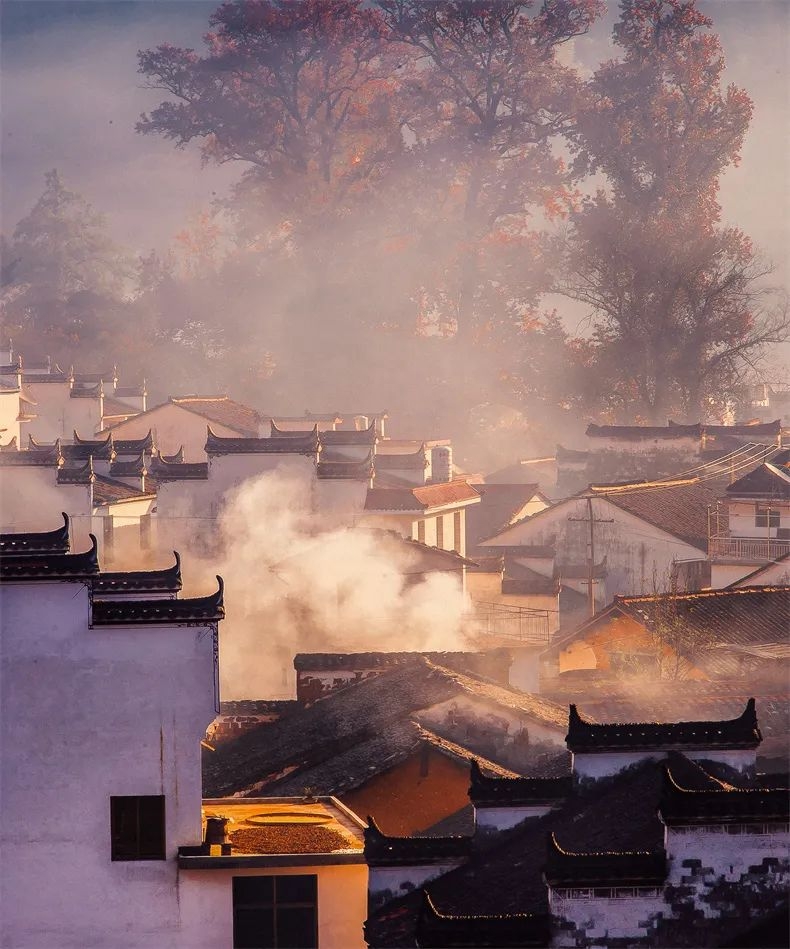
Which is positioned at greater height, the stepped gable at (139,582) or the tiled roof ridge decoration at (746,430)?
the stepped gable at (139,582)

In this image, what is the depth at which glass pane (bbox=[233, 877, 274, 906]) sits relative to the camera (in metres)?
12.6

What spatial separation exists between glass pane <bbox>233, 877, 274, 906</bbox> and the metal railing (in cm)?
1893

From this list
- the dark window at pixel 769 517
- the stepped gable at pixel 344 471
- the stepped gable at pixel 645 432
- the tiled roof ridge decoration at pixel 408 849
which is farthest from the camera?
the stepped gable at pixel 645 432

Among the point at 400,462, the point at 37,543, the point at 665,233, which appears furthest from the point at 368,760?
the point at 665,233

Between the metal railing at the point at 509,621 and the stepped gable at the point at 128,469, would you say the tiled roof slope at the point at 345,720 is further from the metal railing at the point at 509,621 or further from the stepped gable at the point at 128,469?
the stepped gable at the point at 128,469

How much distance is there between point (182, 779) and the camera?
1262 centimetres

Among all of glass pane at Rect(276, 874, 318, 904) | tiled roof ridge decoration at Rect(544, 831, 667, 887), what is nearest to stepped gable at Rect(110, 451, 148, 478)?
glass pane at Rect(276, 874, 318, 904)

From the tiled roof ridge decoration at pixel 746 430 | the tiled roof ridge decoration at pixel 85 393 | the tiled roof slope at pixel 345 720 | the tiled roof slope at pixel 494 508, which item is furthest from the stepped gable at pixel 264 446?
the tiled roof ridge decoration at pixel 85 393

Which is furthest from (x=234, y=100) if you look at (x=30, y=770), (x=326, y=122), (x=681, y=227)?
(x=30, y=770)

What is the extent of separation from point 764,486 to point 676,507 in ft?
17.0

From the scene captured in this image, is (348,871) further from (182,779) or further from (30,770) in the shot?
(30,770)

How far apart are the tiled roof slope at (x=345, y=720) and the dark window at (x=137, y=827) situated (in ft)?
14.3

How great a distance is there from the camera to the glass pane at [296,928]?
41.1ft

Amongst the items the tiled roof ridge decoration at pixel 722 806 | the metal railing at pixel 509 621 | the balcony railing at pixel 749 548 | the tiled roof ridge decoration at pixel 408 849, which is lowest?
the metal railing at pixel 509 621
